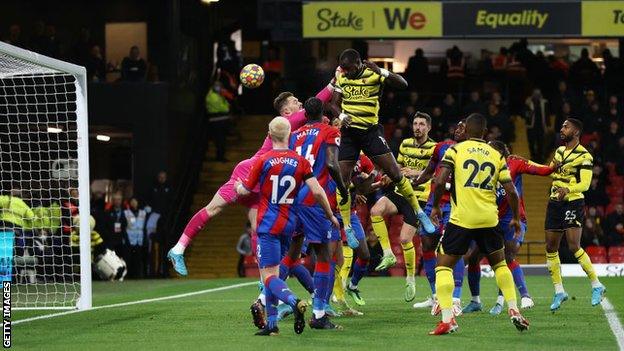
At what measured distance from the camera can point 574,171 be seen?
54.9 feet

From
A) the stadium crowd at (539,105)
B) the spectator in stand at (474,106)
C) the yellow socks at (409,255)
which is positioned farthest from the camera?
the spectator in stand at (474,106)

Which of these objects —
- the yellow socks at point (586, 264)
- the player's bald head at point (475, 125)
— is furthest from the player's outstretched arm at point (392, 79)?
the yellow socks at point (586, 264)

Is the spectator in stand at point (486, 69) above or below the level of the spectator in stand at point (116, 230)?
above

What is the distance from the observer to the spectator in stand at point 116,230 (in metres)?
28.8

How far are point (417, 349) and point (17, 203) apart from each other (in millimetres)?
11389

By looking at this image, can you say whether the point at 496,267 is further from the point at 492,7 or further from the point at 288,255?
the point at 492,7

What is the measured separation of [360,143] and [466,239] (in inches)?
125

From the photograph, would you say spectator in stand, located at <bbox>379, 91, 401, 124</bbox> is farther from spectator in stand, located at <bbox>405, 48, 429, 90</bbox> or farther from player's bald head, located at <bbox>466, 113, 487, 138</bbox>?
player's bald head, located at <bbox>466, 113, 487, 138</bbox>

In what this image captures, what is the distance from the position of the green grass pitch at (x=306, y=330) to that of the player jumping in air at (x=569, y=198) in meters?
0.44

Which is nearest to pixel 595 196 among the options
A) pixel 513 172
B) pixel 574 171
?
pixel 574 171

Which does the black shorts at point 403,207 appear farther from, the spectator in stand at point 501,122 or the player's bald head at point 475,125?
the spectator in stand at point 501,122

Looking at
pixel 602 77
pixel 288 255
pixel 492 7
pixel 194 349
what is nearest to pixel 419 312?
pixel 288 255

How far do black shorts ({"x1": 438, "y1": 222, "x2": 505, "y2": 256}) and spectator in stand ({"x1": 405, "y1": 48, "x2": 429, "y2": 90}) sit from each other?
21807mm

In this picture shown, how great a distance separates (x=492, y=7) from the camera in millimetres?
30938
